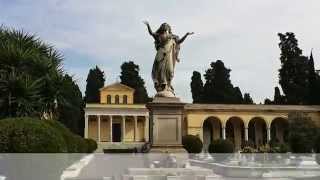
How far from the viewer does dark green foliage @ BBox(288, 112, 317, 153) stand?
2731 centimetres

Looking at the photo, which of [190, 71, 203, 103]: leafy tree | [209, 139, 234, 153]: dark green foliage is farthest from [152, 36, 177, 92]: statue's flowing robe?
[190, 71, 203, 103]: leafy tree

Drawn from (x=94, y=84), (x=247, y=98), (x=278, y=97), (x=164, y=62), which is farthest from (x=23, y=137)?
(x=247, y=98)

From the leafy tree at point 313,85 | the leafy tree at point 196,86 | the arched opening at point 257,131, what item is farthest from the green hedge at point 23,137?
the leafy tree at point 196,86

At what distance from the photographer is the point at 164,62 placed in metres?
15.3

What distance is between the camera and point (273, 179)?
17859mm

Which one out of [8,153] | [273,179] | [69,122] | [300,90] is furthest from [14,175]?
[300,90]

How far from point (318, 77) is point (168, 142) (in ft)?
166

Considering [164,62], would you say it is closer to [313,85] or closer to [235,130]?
[313,85]

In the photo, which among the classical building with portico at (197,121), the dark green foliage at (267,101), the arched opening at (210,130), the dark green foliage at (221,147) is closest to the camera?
the dark green foliage at (221,147)

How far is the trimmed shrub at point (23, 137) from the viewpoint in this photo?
11.7 m

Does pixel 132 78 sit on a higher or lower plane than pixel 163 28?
higher

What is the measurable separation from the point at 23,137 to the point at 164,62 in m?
5.10

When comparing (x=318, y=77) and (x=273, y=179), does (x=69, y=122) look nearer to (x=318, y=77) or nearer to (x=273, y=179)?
(x=318, y=77)

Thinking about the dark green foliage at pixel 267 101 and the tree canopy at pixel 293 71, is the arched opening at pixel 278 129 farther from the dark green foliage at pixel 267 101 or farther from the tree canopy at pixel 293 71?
the dark green foliage at pixel 267 101
